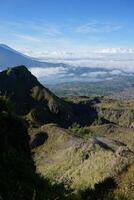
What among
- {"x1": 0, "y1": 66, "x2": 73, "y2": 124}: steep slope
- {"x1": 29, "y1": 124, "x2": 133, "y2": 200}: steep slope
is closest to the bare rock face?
{"x1": 29, "y1": 124, "x2": 133, "y2": 200}: steep slope

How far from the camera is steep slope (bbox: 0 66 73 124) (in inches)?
6816

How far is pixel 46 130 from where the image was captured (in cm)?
9431

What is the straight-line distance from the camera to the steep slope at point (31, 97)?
568ft

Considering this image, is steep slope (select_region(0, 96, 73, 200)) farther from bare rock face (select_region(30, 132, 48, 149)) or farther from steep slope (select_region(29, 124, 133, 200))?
bare rock face (select_region(30, 132, 48, 149))

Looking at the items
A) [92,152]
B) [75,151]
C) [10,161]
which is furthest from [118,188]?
[75,151]

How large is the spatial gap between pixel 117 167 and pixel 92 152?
16.4 metres

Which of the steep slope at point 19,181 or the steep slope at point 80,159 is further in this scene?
the steep slope at point 80,159

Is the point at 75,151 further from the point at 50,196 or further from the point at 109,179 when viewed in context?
the point at 50,196

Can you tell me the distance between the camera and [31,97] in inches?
7131

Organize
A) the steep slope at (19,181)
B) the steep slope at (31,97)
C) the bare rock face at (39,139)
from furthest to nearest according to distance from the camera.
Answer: the steep slope at (31,97) < the bare rock face at (39,139) < the steep slope at (19,181)

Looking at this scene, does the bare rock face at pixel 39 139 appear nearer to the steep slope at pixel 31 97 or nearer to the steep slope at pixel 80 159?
the steep slope at pixel 80 159

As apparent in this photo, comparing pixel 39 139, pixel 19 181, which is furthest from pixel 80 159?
pixel 39 139

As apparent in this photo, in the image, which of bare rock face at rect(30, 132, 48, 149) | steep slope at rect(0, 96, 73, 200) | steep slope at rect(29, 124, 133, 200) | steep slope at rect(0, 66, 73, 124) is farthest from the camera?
steep slope at rect(0, 66, 73, 124)

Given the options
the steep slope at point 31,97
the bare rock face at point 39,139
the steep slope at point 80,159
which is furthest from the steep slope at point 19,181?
the steep slope at point 31,97
